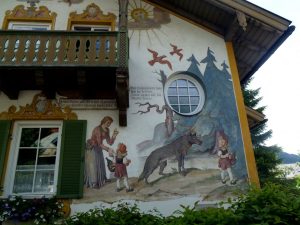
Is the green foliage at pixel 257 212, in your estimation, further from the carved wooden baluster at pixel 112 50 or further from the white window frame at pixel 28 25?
the white window frame at pixel 28 25

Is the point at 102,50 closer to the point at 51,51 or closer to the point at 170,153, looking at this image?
the point at 51,51

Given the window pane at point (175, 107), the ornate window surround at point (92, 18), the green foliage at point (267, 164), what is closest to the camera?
the window pane at point (175, 107)

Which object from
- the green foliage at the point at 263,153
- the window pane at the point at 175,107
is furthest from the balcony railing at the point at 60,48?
the green foliage at the point at 263,153

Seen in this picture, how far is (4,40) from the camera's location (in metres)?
8.58

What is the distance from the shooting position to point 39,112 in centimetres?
896

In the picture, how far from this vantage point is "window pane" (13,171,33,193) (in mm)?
8250

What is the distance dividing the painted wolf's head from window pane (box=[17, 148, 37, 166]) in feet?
12.3

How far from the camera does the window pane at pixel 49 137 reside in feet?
28.7

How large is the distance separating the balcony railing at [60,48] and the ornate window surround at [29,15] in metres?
1.68

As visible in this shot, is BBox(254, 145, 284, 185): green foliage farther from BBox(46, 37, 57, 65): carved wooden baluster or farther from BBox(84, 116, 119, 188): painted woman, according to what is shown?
BBox(46, 37, 57, 65): carved wooden baluster

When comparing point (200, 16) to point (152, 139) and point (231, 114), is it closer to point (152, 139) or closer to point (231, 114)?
point (231, 114)

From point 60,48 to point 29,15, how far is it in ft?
8.34

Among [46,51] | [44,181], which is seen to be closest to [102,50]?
[46,51]

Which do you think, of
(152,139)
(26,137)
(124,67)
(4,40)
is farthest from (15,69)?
(152,139)
